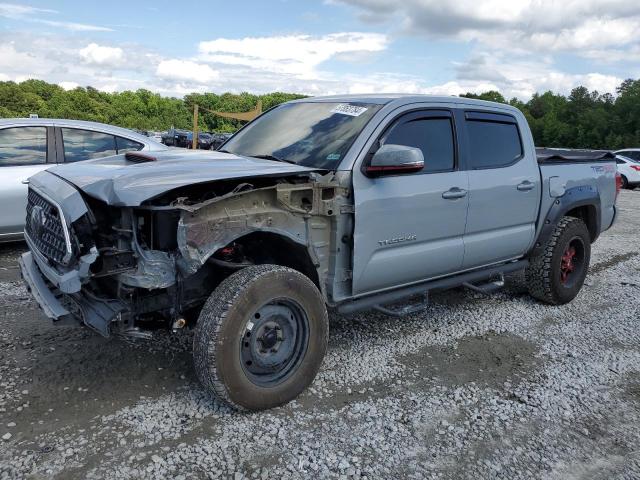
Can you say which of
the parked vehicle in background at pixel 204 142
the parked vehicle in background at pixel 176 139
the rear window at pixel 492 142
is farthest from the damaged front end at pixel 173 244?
the parked vehicle in background at pixel 176 139

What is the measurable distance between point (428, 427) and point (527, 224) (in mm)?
2550

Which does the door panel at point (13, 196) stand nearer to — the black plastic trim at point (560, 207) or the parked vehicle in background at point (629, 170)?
the black plastic trim at point (560, 207)

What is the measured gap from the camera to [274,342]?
335cm

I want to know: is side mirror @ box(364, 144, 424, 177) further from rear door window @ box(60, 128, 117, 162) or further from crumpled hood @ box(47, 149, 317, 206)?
rear door window @ box(60, 128, 117, 162)

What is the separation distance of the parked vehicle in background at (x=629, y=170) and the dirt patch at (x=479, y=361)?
62.4ft

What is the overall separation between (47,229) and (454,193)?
9.33 ft

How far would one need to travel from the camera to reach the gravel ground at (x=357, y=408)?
284 centimetres

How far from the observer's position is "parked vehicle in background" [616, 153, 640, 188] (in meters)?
20.6

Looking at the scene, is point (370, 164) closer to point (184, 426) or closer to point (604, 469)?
point (184, 426)

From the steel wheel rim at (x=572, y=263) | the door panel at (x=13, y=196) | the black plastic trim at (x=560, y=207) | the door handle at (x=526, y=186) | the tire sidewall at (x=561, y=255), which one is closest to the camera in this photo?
the door handle at (x=526, y=186)

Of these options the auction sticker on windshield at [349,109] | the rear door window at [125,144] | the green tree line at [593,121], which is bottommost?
the rear door window at [125,144]

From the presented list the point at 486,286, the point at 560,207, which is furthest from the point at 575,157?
the point at 486,286

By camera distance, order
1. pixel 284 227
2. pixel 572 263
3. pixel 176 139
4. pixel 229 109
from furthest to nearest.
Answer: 1. pixel 229 109
2. pixel 176 139
3. pixel 572 263
4. pixel 284 227

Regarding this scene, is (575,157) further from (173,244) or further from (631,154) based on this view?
(631,154)
